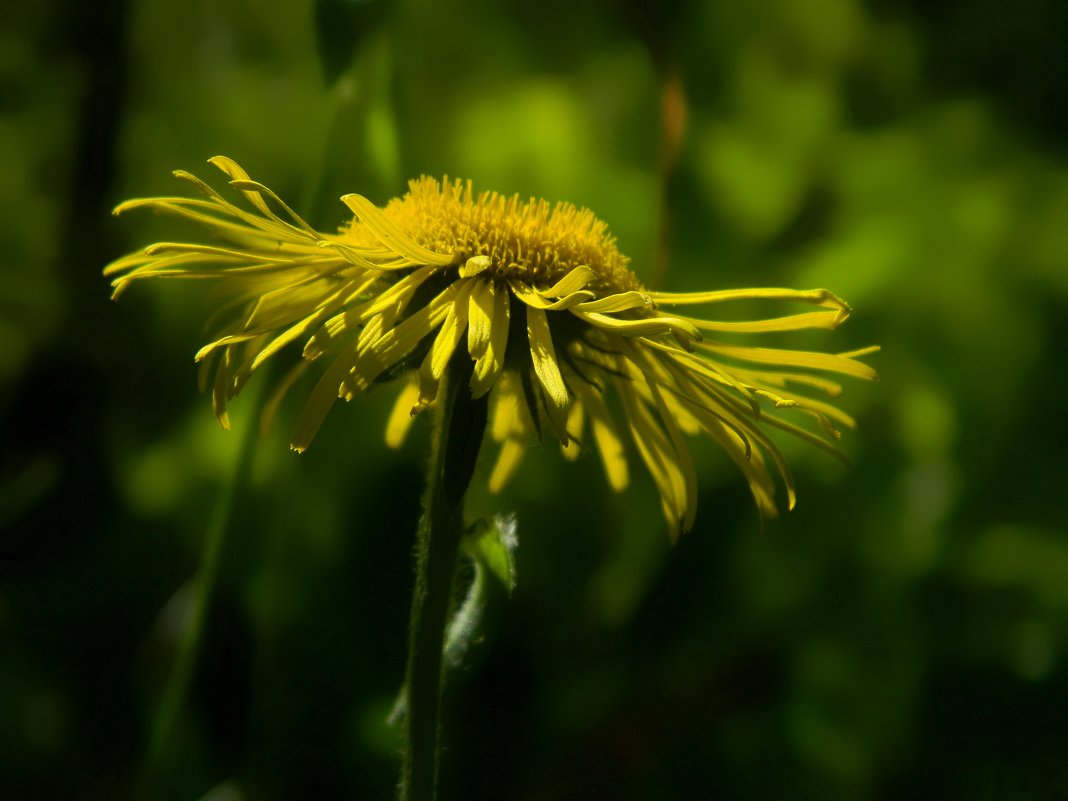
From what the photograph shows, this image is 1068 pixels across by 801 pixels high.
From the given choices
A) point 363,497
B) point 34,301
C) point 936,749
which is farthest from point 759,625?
point 34,301

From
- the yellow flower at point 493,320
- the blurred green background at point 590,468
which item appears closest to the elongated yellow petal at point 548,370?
the yellow flower at point 493,320

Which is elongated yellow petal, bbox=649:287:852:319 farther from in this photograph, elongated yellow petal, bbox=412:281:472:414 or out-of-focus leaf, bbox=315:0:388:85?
out-of-focus leaf, bbox=315:0:388:85

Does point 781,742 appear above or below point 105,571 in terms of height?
below

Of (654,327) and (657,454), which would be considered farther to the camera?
(657,454)

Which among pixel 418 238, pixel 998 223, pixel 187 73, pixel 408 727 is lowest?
pixel 408 727

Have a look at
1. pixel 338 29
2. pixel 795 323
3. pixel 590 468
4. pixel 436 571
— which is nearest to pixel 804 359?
pixel 795 323

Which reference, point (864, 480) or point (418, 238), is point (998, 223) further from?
point (418, 238)

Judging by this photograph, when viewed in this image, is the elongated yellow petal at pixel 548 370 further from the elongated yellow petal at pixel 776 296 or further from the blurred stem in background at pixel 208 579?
the blurred stem in background at pixel 208 579

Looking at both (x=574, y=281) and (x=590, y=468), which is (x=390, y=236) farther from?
(x=590, y=468)
